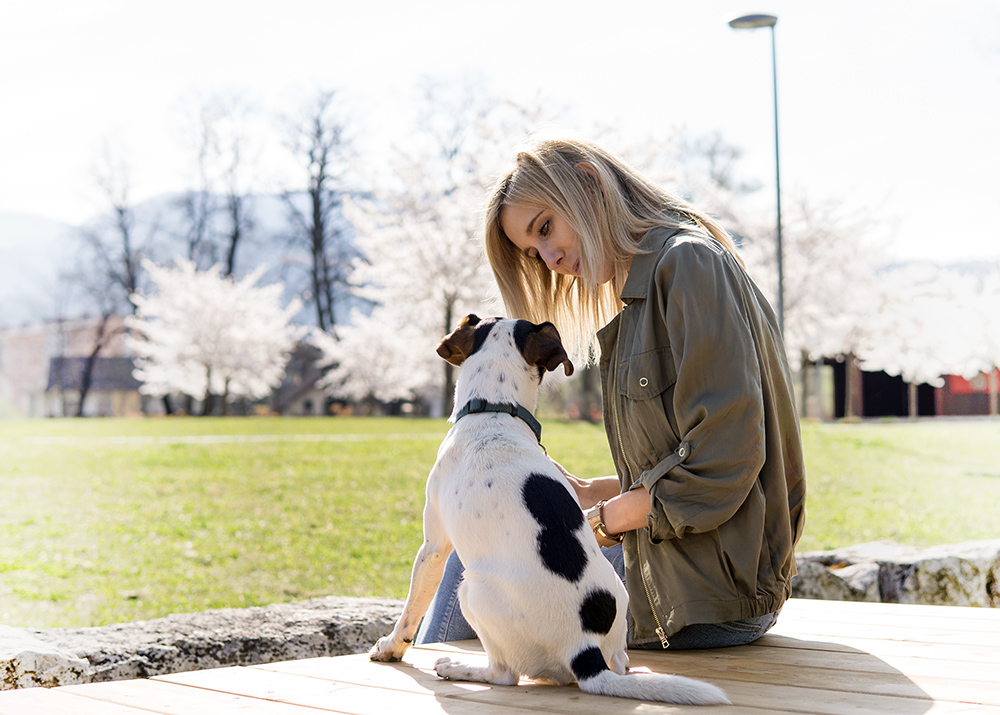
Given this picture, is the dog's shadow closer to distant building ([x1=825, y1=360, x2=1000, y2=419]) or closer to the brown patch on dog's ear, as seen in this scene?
the brown patch on dog's ear

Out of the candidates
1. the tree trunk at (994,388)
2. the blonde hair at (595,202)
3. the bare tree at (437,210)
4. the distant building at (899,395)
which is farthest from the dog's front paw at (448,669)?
the distant building at (899,395)

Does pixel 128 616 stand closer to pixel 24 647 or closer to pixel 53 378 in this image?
pixel 24 647

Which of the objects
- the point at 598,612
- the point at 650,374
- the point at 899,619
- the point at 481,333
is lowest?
the point at 899,619

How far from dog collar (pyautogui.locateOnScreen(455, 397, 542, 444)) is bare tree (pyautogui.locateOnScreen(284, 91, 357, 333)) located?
77.7 feet

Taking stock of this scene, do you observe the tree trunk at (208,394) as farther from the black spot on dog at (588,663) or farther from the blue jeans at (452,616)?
the black spot on dog at (588,663)

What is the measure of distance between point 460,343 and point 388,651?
92 cm

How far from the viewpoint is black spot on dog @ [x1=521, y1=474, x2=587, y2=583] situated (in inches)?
78.4

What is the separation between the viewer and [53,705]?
1938mm

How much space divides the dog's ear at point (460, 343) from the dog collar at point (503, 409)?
0.22m

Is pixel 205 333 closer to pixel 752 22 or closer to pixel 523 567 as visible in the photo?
pixel 752 22

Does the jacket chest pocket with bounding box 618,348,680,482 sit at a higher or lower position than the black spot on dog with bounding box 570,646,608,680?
higher

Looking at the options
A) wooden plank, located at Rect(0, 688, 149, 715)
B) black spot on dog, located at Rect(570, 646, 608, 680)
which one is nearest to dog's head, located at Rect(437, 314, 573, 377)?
black spot on dog, located at Rect(570, 646, 608, 680)

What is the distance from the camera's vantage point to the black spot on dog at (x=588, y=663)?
1.96m

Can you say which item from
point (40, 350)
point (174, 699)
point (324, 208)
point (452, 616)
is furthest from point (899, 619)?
point (40, 350)
